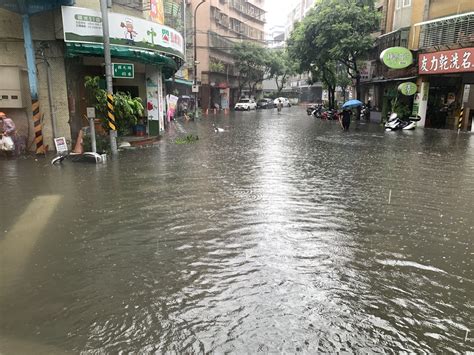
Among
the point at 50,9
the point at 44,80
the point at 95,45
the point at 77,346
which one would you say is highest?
the point at 50,9

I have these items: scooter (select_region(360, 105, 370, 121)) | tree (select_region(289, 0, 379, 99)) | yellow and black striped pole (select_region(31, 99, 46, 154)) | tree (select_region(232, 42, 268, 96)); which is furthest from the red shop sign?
tree (select_region(232, 42, 268, 96))

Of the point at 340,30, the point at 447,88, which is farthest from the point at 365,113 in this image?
the point at 447,88

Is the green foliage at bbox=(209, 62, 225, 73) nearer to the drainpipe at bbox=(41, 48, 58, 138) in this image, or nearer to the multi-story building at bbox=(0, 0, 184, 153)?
the multi-story building at bbox=(0, 0, 184, 153)

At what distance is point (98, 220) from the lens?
6637mm

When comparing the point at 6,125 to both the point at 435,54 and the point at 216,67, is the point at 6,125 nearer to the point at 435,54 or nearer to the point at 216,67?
the point at 435,54

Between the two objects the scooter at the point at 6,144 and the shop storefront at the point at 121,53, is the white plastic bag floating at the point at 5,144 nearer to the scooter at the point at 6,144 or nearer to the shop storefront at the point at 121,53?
the scooter at the point at 6,144

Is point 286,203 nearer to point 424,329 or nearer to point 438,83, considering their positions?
point 424,329

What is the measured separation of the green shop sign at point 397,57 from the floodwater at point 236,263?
50.8ft

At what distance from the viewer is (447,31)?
22625 mm

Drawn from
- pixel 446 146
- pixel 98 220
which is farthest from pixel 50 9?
pixel 446 146

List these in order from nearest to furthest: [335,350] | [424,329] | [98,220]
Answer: [335,350]
[424,329]
[98,220]

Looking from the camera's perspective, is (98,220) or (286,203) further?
(286,203)

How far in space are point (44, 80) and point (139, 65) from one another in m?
4.99

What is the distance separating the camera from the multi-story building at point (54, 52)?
500 inches
